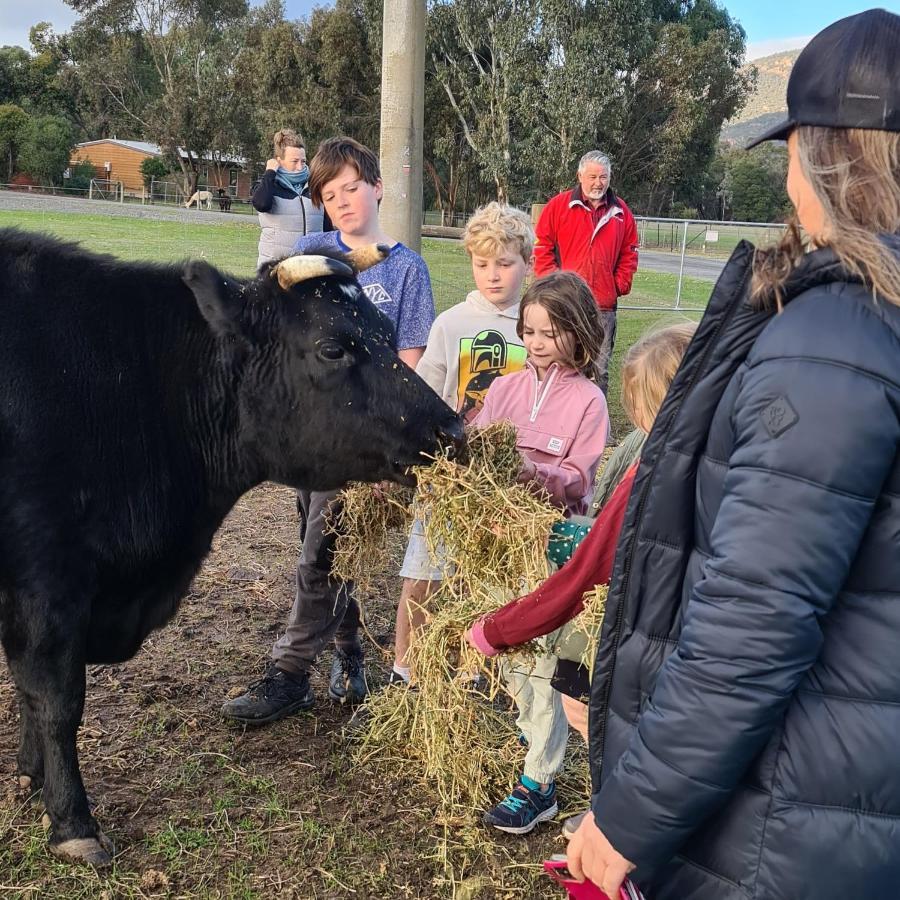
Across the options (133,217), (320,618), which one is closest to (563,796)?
(320,618)

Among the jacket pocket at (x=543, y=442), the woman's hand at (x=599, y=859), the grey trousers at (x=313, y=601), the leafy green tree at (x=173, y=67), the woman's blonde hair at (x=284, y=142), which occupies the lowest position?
the grey trousers at (x=313, y=601)

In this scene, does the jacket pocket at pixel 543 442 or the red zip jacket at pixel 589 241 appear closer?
the jacket pocket at pixel 543 442

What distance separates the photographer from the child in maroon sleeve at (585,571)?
2.41 meters

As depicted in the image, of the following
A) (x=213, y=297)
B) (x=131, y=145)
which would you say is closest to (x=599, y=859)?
(x=213, y=297)

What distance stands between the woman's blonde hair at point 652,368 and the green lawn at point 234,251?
22.7 ft

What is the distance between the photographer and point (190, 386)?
3.63 m

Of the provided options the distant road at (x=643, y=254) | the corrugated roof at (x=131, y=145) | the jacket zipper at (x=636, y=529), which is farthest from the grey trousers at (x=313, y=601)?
the corrugated roof at (x=131, y=145)

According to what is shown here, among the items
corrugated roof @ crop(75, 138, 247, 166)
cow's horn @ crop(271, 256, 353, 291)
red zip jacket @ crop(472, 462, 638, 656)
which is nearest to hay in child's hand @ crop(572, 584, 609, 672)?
red zip jacket @ crop(472, 462, 638, 656)

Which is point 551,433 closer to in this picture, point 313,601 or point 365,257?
point 365,257

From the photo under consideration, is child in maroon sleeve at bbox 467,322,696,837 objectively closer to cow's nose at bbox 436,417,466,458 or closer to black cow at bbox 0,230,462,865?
cow's nose at bbox 436,417,466,458

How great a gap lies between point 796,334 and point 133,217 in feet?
131

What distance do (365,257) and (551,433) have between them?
1086 millimetres

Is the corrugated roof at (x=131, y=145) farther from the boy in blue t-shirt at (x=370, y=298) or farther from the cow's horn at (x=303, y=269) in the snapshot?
the cow's horn at (x=303, y=269)

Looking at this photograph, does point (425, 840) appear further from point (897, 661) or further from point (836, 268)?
point (836, 268)
